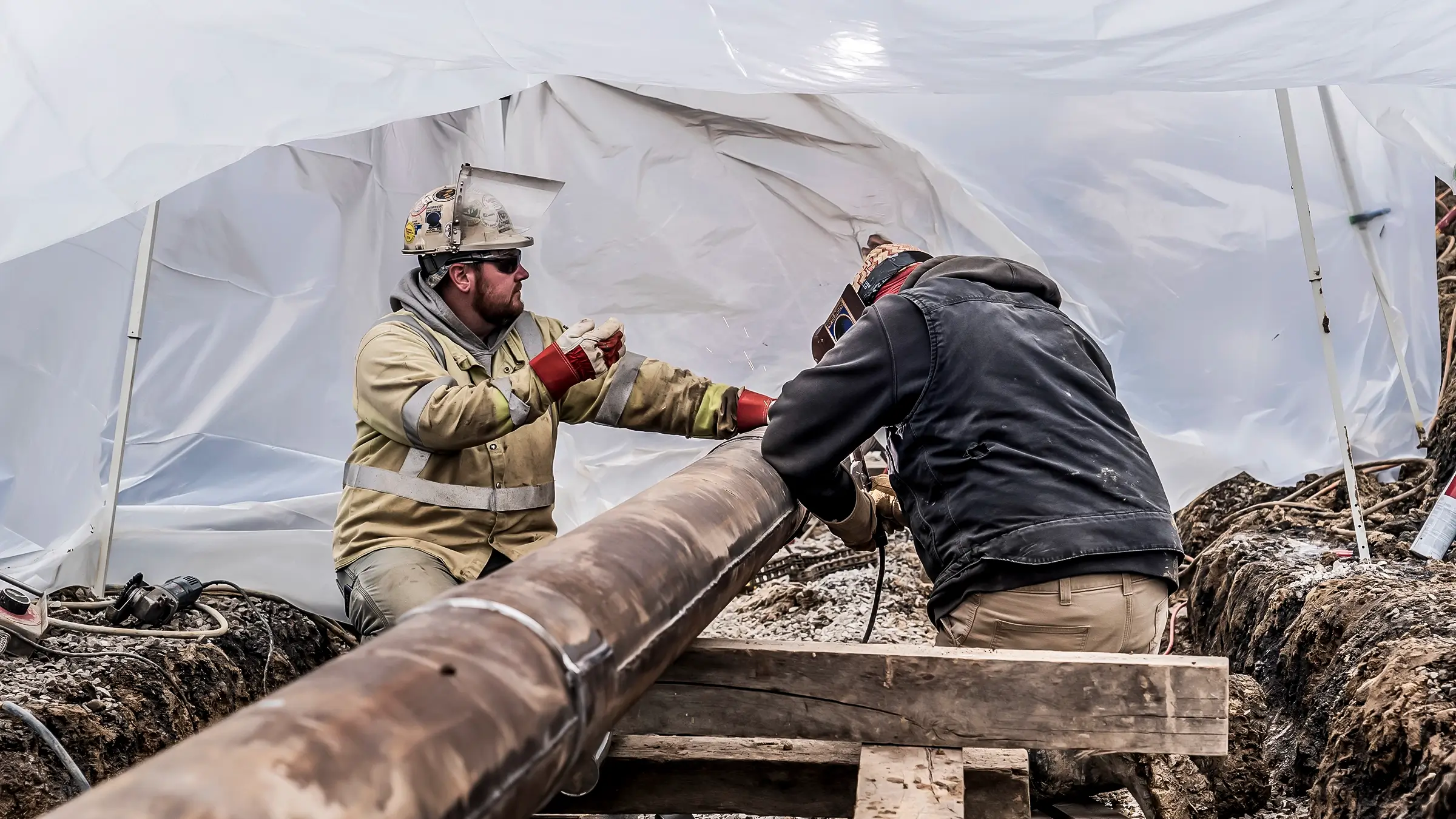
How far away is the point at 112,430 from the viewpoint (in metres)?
4.03

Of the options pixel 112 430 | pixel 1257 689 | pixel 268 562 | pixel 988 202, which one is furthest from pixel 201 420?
pixel 1257 689

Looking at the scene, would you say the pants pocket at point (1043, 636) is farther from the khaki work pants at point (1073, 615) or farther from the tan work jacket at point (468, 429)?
the tan work jacket at point (468, 429)

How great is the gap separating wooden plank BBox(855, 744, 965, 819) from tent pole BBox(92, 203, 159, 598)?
8.58 feet

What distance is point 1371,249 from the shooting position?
391 cm

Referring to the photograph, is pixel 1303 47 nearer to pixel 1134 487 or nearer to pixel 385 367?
pixel 1134 487

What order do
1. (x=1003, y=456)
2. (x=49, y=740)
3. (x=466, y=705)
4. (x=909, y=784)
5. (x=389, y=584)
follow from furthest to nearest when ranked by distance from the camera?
(x=389, y=584) → (x=49, y=740) → (x=1003, y=456) → (x=909, y=784) → (x=466, y=705)

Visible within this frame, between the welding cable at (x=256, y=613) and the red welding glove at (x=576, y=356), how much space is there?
127 cm

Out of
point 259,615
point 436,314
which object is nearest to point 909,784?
point 436,314

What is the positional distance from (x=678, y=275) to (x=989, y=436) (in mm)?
2345

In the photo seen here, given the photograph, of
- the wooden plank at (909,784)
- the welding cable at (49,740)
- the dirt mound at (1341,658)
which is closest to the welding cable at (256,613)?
the welding cable at (49,740)

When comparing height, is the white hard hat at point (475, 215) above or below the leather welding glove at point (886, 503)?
above

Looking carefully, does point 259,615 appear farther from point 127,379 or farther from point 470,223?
point 470,223

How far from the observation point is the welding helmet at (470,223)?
3.38 meters

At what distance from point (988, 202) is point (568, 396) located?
1534mm
